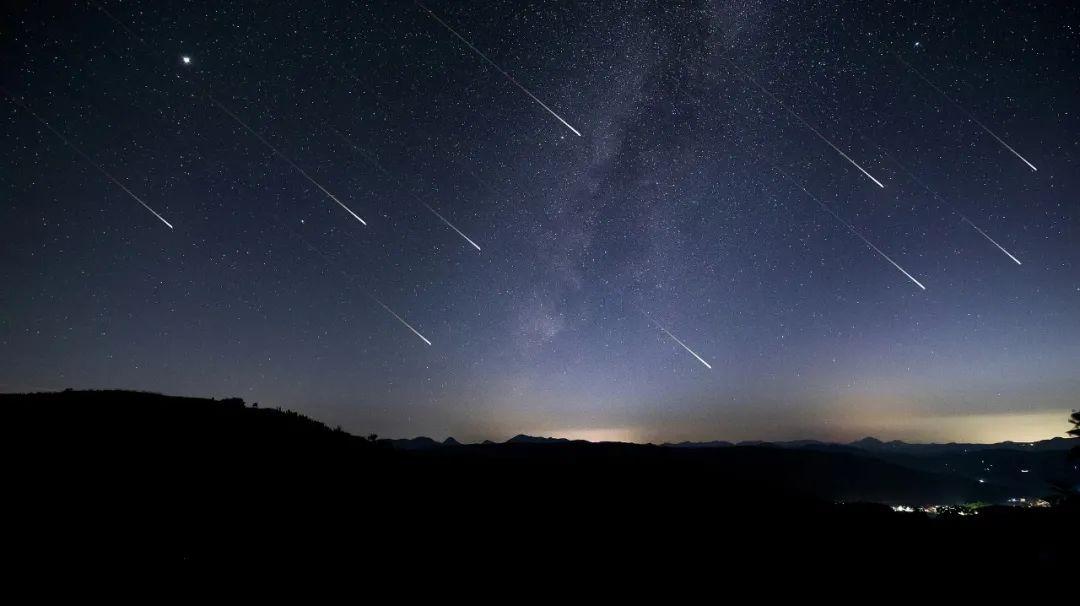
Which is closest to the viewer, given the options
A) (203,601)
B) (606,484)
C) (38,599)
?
(38,599)

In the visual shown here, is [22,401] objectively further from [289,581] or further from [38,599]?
[289,581]

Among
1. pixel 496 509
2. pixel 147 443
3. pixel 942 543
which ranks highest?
pixel 147 443

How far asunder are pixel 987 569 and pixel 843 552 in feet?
17.1

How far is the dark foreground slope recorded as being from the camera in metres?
11.0

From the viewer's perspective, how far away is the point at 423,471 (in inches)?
774

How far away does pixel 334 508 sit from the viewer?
13680 mm

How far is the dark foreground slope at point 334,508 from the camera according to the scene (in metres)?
11.0

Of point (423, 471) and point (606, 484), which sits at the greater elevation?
point (423, 471)

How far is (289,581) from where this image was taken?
9.90m

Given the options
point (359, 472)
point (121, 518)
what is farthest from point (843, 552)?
point (121, 518)

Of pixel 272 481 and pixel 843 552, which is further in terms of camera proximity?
pixel 843 552

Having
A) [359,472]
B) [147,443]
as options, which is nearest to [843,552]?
[359,472]

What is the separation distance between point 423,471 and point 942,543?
2742cm

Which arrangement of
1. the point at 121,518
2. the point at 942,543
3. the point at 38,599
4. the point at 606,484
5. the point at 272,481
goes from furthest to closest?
the point at 606,484 → the point at 942,543 → the point at 272,481 → the point at 121,518 → the point at 38,599
